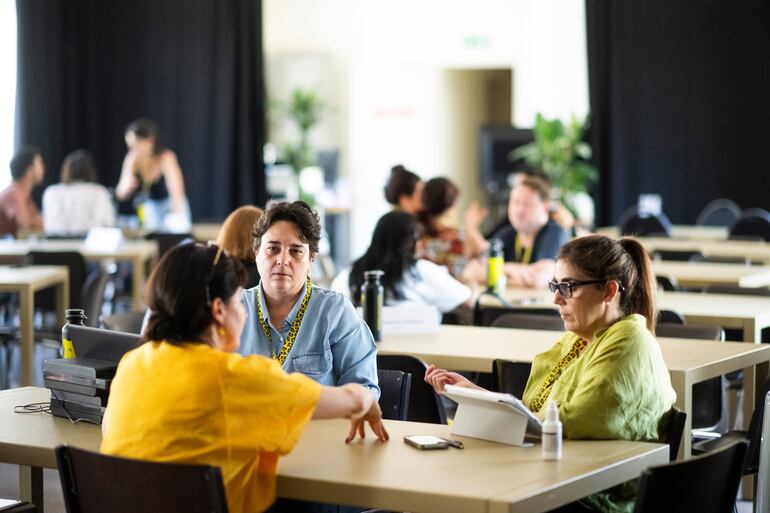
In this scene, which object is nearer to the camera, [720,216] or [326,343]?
[326,343]

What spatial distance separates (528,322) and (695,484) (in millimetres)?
2395

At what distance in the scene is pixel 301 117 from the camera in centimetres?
1362

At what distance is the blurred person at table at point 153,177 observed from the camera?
420 inches

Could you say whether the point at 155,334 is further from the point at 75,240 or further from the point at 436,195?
the point at 75,240

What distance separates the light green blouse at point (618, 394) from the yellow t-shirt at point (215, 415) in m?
0.67

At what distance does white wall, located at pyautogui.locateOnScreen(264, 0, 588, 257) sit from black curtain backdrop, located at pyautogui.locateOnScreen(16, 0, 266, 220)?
81 cm

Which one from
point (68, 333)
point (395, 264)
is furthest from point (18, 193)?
point (68, 333)

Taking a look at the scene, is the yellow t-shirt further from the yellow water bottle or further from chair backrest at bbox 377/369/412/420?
the yellow water bottle

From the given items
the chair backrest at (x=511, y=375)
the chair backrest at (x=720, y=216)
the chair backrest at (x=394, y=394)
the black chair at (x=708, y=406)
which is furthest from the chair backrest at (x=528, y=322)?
the chair backrest at (x=720, y=216)

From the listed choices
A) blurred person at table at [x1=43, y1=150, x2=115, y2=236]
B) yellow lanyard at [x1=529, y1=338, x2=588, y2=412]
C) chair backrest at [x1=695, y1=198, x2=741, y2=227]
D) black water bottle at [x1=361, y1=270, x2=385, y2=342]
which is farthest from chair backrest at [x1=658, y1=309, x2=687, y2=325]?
chair backrest at [x1=695, y1=198, x2=741, y2=227]

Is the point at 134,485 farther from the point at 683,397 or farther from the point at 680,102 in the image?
the point at 680,102

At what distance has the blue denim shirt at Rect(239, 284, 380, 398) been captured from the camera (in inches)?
131

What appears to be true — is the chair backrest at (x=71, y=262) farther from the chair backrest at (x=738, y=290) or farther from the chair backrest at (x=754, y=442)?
the chair backrest at (x=754, y=442)

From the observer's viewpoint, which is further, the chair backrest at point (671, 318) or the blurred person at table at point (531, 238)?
the blurred person at table at point (531, 238)
